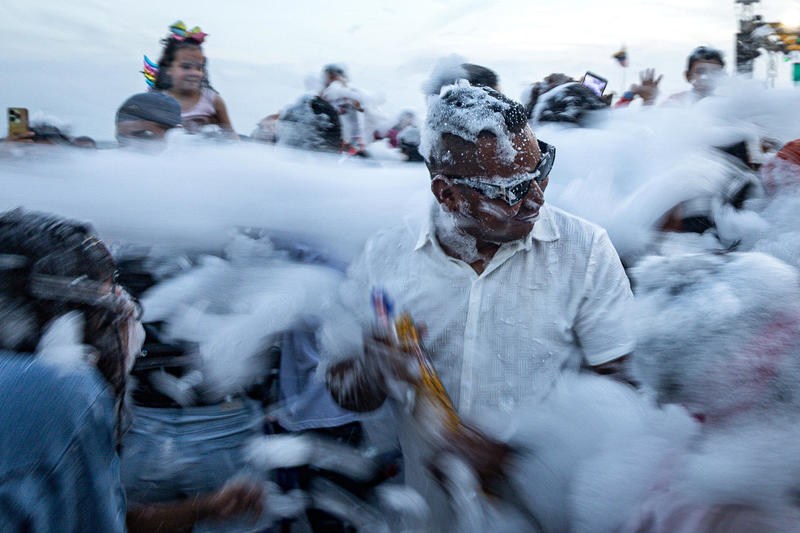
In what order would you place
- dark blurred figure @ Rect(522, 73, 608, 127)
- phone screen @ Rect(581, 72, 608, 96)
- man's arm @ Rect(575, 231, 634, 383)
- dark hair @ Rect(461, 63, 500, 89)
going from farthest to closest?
phone screen @ Rect(581, 72, 608, 96) < dark hair @ Rect(461, 63, 500, 89) < dark blurred figure @ Rect(522, 73, 608, 127) < man's arm @ Rect(575, 231, 634, 383)

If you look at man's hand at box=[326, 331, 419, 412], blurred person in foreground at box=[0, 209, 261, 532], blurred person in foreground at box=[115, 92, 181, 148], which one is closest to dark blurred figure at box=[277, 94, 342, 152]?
blurred person in foreground at box=[115, 92, 181, 148]

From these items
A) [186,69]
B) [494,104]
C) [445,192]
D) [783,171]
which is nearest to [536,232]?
[445,192]

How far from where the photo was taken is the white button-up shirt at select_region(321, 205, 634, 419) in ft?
5.63

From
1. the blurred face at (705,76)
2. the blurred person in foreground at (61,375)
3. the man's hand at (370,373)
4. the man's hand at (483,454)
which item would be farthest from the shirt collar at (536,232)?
the blurred face at (705,76)

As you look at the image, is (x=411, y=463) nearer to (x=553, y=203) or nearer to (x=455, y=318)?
(x=455, y=318)

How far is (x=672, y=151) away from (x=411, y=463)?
1.45 metres

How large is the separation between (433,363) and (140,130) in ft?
5.34

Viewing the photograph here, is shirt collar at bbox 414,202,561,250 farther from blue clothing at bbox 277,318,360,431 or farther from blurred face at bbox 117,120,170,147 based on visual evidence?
blurred face at bbox 117,120,170,147

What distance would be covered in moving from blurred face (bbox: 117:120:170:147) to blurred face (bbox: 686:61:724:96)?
2.50 m

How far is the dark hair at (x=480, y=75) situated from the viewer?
9.74 ft

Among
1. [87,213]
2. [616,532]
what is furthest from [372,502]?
[87,213]

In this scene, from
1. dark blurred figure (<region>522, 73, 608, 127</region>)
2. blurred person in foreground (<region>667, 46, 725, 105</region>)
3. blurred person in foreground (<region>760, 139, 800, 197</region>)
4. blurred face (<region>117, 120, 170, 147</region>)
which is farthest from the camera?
blurred person in foreground (<region>667, 46, 725, 105</region>)

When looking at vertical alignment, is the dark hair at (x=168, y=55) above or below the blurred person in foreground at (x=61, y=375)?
above

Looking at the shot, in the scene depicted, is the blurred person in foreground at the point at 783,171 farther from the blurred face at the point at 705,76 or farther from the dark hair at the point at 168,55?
the dark hair at the point at 168,55
